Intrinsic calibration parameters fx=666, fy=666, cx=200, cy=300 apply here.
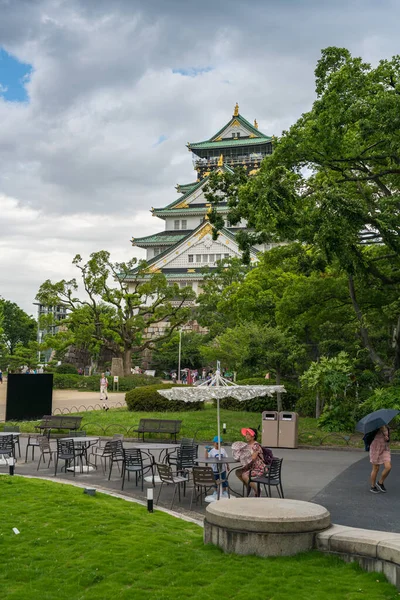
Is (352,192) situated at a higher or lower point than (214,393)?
higher

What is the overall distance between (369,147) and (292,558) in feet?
49.0

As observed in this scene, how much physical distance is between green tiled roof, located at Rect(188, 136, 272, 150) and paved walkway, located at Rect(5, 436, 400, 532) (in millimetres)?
71317

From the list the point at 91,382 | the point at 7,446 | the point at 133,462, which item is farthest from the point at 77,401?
the point at 133,462

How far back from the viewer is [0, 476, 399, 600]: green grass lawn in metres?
7.80

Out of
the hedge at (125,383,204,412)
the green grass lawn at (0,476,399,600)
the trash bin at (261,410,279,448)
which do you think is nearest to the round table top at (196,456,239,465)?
the green grass lawn at (0,476,399,600)

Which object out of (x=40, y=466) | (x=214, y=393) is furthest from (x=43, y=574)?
(x=40, y=466)

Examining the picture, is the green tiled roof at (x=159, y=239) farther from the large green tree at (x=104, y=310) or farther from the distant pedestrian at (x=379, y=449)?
the distant pedestrian at (x=379, y=449)

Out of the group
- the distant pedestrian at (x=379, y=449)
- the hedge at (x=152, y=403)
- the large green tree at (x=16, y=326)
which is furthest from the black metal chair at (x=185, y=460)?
the large green tree at (x=16, y=326)

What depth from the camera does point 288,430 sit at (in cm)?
2231

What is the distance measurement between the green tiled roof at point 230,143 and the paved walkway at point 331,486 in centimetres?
7132

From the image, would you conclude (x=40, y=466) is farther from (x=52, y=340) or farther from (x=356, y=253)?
(x=52, y=340)

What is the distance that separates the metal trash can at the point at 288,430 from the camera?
22188mm

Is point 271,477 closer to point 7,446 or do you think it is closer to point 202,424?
point 7,446

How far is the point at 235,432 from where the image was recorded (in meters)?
24.4
